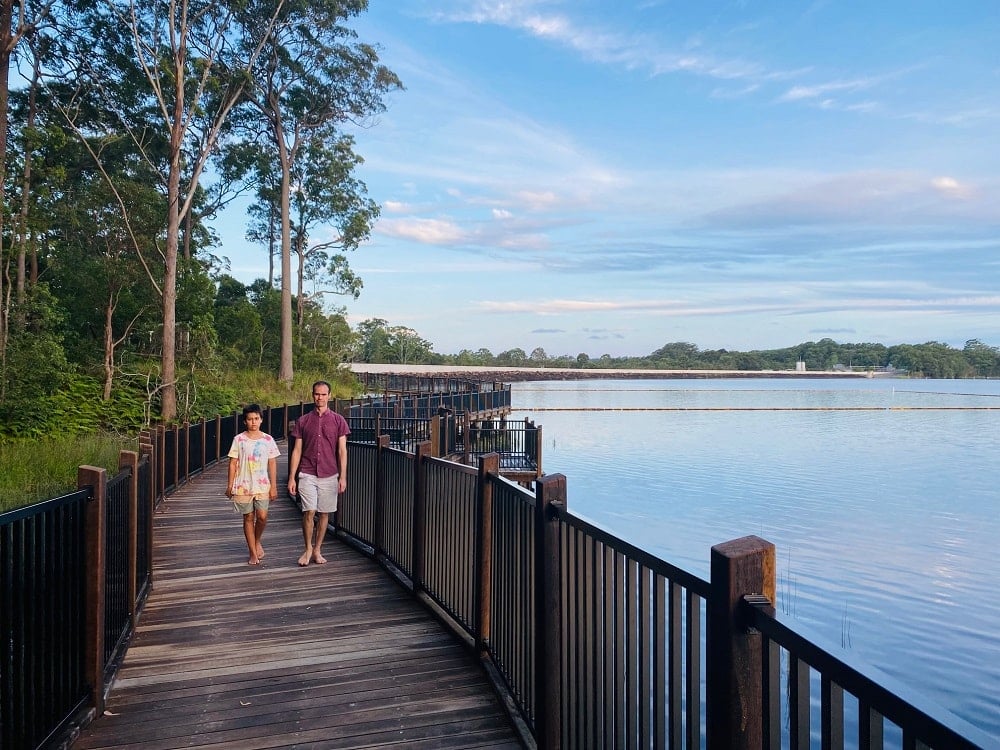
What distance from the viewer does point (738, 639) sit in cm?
195

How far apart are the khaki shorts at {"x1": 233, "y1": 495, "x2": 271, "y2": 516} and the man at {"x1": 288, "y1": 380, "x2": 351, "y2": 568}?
435 millimetres

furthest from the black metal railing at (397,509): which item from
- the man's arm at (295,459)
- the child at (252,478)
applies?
the child at (252,478)

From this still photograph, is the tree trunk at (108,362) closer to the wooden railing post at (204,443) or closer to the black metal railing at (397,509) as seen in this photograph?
the wooden railing post at (204,443)

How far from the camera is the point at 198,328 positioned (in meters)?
24.7

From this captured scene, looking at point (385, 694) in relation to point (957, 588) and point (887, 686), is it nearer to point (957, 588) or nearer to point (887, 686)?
point (887, 686)

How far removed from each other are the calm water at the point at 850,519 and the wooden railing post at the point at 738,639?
22 cm

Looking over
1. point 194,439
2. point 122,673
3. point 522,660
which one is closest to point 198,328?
point 194,439

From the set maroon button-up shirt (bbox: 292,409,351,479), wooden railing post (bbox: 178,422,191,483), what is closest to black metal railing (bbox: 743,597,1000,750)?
maroon button-up shirt (bbox: 292,409,351,479)

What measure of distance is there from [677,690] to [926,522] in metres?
20.6

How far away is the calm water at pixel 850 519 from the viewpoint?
10875mm

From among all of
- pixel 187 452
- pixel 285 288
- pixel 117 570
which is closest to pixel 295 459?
pixel 117 570

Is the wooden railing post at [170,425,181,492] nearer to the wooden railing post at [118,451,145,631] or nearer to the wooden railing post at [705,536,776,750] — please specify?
the wooden railing post at [118,451,145,631]

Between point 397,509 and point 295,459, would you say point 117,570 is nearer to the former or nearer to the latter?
point 397,509

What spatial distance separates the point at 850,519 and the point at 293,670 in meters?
18.7
